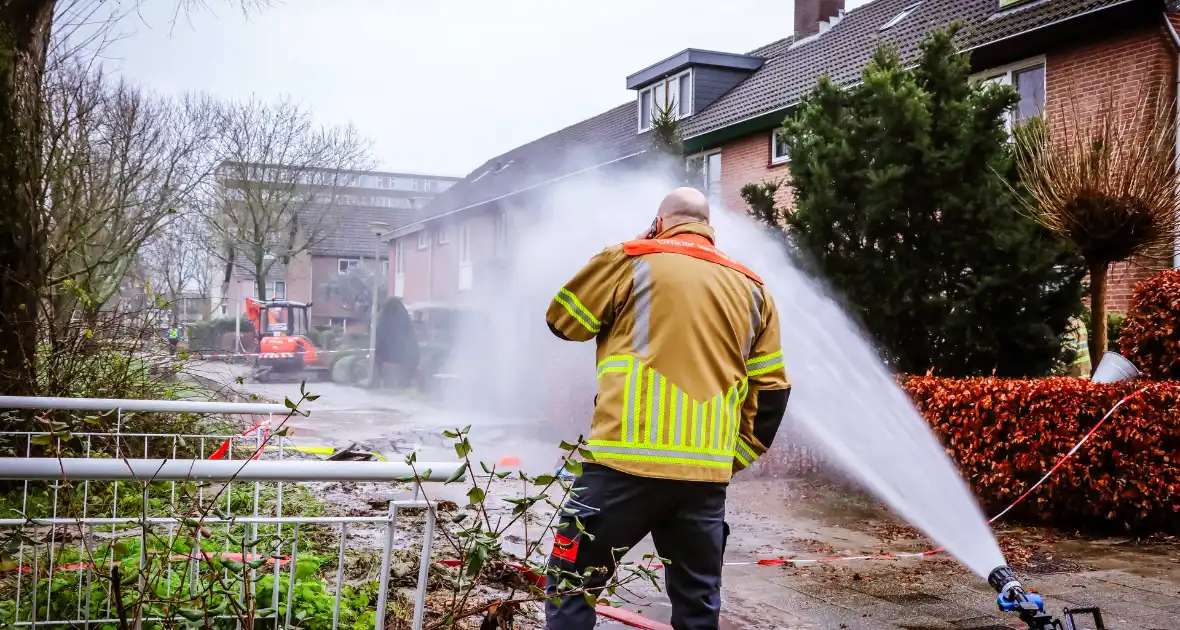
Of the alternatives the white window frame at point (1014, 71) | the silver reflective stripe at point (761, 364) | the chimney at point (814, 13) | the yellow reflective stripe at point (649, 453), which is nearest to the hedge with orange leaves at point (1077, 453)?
the silver reflective stripe at point (761, 364)

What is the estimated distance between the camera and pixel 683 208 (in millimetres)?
3600

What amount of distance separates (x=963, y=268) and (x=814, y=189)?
157 centimetres

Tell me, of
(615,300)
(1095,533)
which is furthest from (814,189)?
(615,300)

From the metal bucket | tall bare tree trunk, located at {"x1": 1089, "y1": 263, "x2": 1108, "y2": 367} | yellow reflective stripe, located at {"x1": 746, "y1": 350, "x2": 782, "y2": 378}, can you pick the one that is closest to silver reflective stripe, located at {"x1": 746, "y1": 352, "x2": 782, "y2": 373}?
yellow reflective stripe, located at {"x1": 746, "y1": 350, "x2": 782, "y2": 378}

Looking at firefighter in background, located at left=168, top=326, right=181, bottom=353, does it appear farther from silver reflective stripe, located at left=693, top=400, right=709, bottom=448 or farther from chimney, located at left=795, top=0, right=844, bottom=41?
chimney, located at left=795, top=0, right=844, bottom=41

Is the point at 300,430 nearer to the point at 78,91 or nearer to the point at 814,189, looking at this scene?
the point at 78,91

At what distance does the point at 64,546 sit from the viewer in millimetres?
3113

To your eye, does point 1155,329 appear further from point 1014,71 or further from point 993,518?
point 1014,71

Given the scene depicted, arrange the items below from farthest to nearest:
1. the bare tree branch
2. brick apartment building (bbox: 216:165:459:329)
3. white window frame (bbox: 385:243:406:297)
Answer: brick apartment building (bbox: 216:165:459:329)
white window frame (bbox: 385:243:406:297)
the bare tree branch

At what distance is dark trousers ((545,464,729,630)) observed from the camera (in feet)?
10.3

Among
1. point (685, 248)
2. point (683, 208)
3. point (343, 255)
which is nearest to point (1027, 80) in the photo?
point (683, 208)

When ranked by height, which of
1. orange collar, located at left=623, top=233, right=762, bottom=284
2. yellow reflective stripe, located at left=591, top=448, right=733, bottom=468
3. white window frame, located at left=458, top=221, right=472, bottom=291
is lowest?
yellow reflective stripe, located at left=591, top=448, right=733, bottom=468

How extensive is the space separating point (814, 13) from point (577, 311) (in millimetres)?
21619

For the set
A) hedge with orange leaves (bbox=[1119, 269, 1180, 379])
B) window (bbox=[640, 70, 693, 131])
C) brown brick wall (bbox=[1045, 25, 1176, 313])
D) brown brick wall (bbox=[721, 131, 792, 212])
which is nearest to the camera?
hedge with orange leaves (bbox=[1119, 269, 1180, 379])
